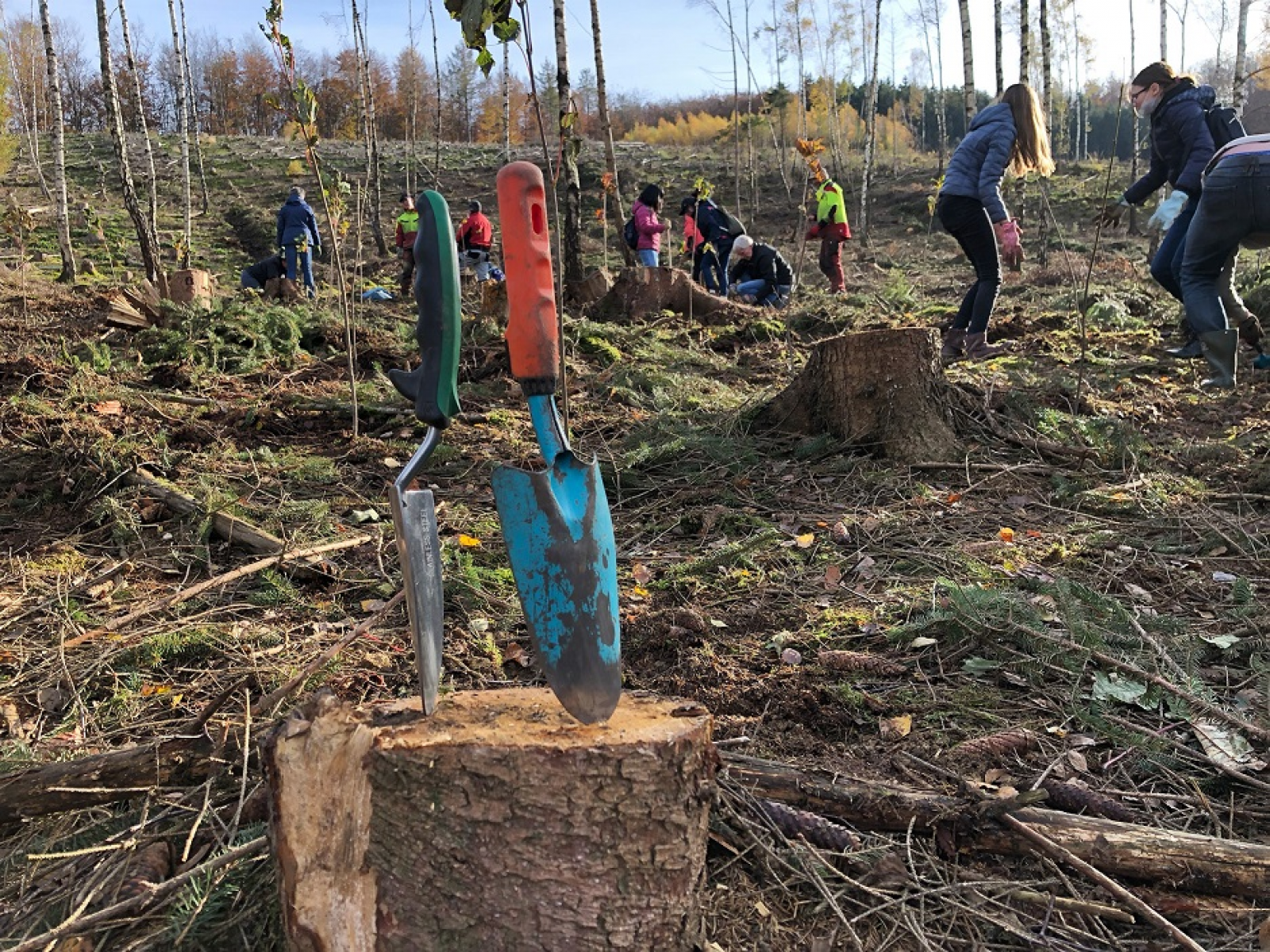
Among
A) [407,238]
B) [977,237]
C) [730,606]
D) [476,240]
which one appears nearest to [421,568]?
[730,606]

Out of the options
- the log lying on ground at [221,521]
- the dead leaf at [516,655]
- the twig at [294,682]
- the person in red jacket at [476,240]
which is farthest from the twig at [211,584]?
the person in red jacket at [476,240]

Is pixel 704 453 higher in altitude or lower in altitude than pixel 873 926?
higher

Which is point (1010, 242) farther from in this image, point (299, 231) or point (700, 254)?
point (299, 231)

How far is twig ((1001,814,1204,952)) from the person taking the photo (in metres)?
1.31

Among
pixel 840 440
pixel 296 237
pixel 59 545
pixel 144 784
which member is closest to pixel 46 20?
pixel 296 237

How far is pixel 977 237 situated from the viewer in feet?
18.8

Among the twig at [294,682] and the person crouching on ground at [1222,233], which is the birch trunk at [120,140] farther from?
the person crouching on ground at [1222,233]

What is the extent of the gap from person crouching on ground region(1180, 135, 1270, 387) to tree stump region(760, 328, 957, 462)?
1740 millimetres

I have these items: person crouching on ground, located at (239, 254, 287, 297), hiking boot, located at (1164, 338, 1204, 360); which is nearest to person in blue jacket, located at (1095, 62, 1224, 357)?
hiking boot, located at (1164, 338, 1204, 360)

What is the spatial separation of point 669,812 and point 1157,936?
2.83 feet

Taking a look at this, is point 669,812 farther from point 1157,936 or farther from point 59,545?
point 59,545

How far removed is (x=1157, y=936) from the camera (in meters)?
1.40

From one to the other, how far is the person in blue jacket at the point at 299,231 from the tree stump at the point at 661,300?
14.2 feet

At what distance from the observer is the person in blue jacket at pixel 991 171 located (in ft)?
18.1
